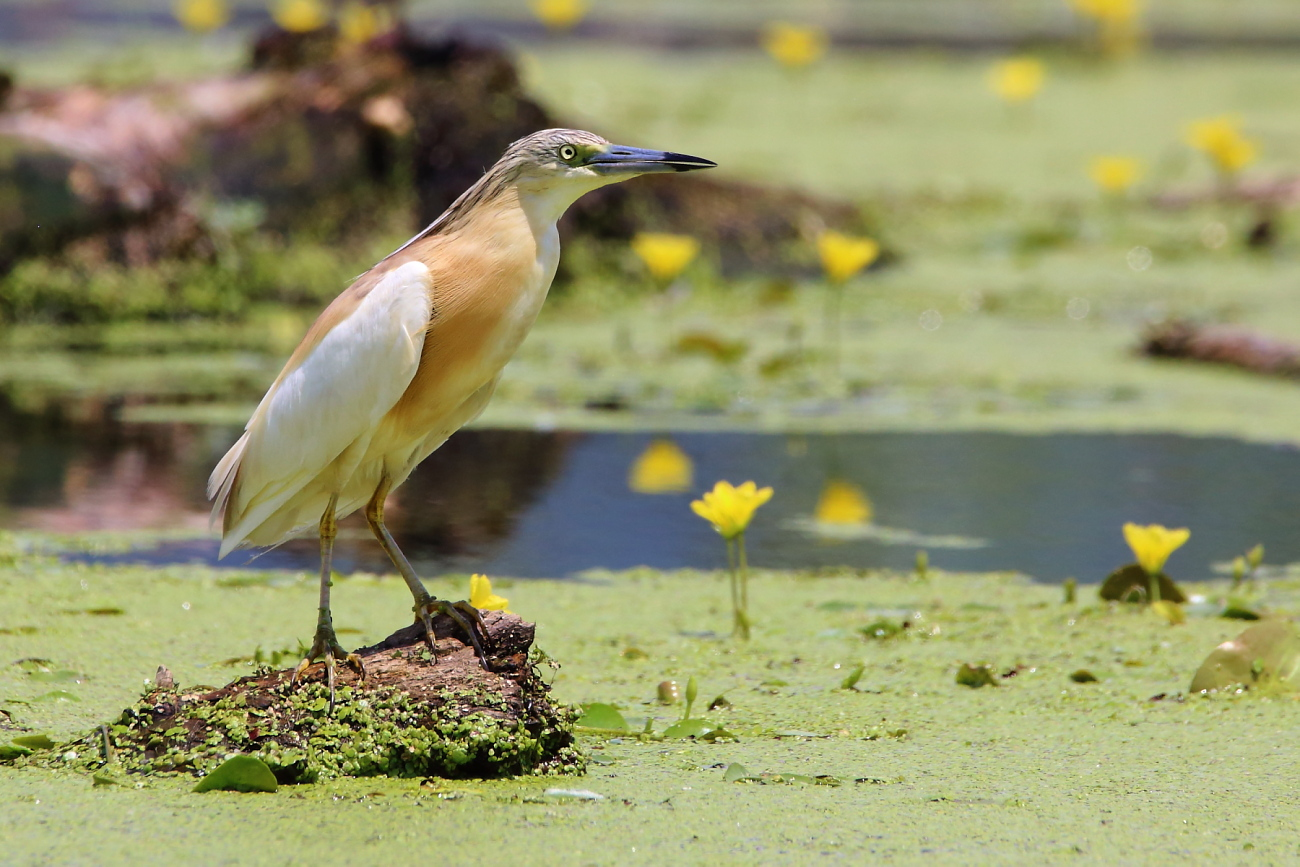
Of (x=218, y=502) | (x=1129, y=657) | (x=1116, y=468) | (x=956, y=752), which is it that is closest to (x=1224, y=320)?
(x=1116, y=468)

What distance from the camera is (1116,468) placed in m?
5.03

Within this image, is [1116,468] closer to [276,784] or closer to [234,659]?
[234,659]

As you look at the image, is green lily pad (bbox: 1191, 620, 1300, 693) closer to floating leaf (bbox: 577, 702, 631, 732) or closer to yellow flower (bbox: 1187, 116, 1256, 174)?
floating leaf (bbox: 577, 702, 631, 732)

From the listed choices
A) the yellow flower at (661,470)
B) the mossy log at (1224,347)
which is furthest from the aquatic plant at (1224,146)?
the yellow flower at (661,470)

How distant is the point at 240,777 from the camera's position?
2332mm

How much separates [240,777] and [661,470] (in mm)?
2688

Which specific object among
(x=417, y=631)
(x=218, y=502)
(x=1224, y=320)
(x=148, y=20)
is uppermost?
(x=148, y=20)

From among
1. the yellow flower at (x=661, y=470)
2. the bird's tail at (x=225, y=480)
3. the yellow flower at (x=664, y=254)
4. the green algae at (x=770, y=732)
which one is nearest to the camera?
the green algae at (x=770, y=732)

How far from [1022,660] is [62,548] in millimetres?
2210

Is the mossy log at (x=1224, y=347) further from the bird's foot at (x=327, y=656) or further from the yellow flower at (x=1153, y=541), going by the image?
the bird's foot at (x=327, y=656)

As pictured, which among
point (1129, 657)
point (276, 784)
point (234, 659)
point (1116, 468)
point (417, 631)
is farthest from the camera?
point (1116, 468)

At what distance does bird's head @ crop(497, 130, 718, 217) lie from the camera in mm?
2643

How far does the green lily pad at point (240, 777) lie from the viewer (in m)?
2.32

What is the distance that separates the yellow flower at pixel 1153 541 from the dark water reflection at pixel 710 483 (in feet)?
1.82
